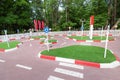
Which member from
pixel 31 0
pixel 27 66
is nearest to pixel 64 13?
pixel 31 0

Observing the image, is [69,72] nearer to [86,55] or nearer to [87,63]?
[87,63]

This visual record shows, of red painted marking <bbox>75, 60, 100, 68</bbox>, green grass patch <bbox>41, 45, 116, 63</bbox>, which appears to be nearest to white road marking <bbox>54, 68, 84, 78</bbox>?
red painted marking <bbox>75, 60, 100, 68</bbox>

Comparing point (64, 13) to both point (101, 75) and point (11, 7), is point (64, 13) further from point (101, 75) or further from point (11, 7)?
point (101, 75)

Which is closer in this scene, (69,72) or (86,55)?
(69,72)

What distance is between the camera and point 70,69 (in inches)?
286

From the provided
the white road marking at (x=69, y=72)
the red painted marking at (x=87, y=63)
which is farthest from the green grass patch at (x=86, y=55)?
the white road marking at (x=69, y=72)

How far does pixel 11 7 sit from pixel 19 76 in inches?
1291

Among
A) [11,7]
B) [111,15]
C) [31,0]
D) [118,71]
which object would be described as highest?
[31,0]

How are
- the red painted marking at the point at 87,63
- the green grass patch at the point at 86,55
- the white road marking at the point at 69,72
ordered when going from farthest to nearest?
1. the green grass patch at the point at 86,55
2. the red painted marking at the point at 87,63
3. the white road marking at the point at 69,72

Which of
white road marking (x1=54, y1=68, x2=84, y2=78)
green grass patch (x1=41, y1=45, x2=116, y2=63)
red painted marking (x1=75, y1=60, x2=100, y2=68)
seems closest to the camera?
white road marking (x1=54, y1=68, x2=84, y2=78)

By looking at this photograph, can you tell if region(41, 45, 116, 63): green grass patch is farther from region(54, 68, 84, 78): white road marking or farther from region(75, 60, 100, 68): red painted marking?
region(54, 68, 84, 78): white road marking

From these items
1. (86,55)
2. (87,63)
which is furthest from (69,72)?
(86,55)

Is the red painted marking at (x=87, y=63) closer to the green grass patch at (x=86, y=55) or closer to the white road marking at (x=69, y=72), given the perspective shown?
the green grass patch at (x=86, y=55)

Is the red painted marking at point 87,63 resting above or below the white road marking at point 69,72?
above
